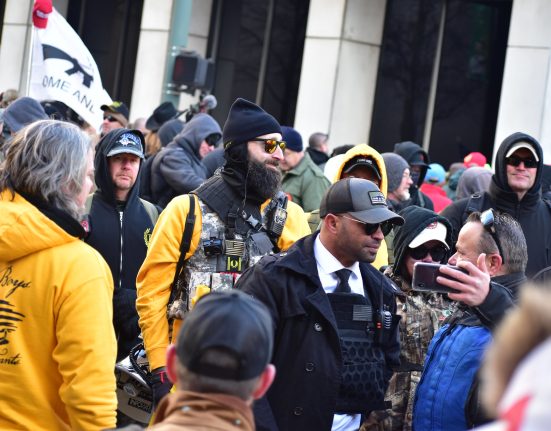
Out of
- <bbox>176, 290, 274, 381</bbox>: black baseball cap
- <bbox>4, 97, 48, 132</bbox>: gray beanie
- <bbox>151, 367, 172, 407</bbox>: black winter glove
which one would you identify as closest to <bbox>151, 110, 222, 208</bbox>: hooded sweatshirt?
<bbox>4, 97, 48, 132</bbox>: gray beanie

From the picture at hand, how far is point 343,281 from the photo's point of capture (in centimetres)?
511

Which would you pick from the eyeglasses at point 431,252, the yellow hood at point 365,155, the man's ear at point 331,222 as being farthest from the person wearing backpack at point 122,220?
the man's ear at point 331,222

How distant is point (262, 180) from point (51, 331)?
80.6 inches

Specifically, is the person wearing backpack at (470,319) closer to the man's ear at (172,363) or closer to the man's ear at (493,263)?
the man's ear at (493,263)

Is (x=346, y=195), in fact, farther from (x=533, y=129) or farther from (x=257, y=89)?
(x=257, y=89)

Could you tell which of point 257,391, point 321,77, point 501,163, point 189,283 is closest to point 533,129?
point 321,77

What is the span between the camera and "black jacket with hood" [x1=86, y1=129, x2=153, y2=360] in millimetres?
6602

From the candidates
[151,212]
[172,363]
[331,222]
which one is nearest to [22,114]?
[151,212]

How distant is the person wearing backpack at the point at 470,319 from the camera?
4.37 meters

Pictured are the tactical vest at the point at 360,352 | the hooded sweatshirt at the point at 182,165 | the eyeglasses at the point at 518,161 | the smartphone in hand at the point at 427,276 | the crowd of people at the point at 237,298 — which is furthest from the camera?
the hooded sweatshirt at the point at 182,165

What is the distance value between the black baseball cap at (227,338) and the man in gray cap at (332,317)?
5.70ft

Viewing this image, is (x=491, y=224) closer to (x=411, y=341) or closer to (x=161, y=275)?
(x=411, y=341)

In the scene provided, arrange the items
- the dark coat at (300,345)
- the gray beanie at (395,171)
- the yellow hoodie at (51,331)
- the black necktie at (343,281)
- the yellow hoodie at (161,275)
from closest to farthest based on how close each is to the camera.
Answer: the yellow hoodie at (51,331), the dark coat at (300,345), the black necktie at (343,281), the yellow hoodie at (161,275), the gray beanie at (395,171)

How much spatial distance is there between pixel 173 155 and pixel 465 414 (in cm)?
601
